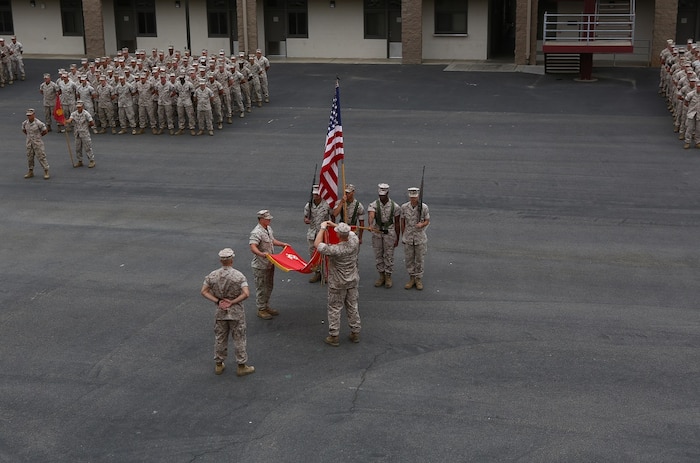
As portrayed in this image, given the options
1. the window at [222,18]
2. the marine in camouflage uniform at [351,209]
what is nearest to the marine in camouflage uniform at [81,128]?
the marine in camouflage uniform at [351,209]

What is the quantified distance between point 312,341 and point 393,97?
19216 mm

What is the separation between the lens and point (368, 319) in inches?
496

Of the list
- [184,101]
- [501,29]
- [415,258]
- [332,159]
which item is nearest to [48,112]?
[184,101]

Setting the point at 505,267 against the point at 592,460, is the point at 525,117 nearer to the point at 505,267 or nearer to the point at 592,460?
the point at 505,267

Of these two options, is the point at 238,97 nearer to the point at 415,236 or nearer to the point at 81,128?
the point at 81,128

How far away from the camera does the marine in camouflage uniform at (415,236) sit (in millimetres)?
13664

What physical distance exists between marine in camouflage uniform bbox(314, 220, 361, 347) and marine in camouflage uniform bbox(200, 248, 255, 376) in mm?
1279

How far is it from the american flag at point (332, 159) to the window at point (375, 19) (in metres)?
26.5

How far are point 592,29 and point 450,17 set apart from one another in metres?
7.39

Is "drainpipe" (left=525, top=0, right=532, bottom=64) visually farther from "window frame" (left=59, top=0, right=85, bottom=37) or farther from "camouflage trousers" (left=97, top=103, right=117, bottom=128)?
"window frame" (left=59, top=0, right=85, bottom=37)

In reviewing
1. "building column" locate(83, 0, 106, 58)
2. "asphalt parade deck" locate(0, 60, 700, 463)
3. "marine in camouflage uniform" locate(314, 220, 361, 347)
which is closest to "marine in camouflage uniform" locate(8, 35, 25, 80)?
"building column" locate(83, 0, 106, 58)

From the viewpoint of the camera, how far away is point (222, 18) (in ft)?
133

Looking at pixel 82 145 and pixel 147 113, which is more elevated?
pixel 147 113

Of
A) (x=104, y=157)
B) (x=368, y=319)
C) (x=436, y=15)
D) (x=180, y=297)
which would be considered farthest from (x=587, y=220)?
(x=436, y=15)
